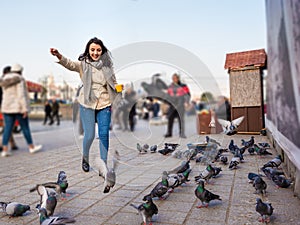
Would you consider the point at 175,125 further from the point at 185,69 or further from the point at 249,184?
the point at 249,184

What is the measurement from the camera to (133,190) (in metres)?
1.80

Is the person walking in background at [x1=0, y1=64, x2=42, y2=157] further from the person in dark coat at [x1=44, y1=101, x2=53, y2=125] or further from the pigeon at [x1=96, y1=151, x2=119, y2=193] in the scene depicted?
the pigeon at [x1=96, y1=151, x2=119, y2=193]

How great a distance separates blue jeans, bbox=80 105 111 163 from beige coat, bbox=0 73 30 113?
0.30 meters

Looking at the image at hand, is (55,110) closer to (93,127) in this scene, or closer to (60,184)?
(93,127)

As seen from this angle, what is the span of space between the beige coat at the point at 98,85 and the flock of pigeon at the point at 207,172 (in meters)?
0.33

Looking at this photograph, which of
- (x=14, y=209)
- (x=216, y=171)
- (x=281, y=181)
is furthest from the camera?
(x=216, y=171)

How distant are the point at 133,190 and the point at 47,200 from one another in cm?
64

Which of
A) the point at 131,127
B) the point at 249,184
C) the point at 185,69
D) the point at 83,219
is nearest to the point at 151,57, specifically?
the point at 185,69

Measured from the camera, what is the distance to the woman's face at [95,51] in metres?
0.97

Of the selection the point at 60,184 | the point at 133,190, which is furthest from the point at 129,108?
the point at 133,190

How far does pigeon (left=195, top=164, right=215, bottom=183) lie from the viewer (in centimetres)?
184

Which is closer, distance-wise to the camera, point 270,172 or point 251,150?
point 251,150

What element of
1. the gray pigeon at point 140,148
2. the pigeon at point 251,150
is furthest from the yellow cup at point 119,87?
the pigeon at point 251,150

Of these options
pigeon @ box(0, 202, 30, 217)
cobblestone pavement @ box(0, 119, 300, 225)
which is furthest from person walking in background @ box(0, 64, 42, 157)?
pigeon @ box(0, 202, 30, 217)
